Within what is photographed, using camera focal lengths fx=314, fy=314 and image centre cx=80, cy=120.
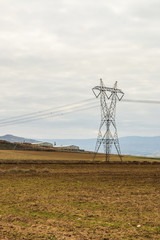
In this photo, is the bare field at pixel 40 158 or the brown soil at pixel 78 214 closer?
the brown soil at pixel 78 214

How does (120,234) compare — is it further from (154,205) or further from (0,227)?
(154,205)

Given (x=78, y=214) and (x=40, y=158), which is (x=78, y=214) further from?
(x=40, y=158)

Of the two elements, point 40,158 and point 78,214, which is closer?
point 78,214

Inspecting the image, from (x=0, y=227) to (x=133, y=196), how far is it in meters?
10.2

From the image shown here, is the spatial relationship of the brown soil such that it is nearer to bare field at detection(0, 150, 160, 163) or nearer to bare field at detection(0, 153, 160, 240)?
bare field at detection(0, 153, 160, 240)

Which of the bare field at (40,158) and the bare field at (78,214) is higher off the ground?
the bare field at (40,158)

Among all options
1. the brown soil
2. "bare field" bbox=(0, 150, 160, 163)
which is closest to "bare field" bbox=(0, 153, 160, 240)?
the brown soil

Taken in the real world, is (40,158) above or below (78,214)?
above

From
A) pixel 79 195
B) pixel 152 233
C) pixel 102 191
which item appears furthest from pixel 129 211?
pixel 102 191

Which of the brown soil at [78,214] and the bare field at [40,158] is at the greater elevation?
the bare field at [40,158]

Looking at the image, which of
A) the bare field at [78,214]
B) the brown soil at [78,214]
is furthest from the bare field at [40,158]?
Answer: the brown soil at [78,214]

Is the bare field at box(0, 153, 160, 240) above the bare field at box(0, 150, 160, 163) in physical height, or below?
below

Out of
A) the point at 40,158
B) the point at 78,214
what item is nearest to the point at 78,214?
the point at 78,214

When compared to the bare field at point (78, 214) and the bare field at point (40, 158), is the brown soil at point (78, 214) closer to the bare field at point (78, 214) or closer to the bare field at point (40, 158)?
the bare field at point (78, 214)
